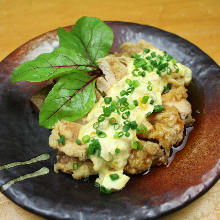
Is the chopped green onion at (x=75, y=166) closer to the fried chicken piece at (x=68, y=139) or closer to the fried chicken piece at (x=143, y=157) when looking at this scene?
the fried chicken piece at (x=68, y=139)

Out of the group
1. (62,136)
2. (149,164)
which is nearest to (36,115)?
(62,136)

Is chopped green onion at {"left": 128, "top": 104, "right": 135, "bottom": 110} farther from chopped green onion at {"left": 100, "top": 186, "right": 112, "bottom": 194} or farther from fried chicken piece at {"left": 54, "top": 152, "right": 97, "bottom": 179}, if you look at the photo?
chopped green onion at {"left": 100, "top": 186, "right": 112, "bottom": 194}

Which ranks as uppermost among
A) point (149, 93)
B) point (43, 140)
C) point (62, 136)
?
point (149, 93)

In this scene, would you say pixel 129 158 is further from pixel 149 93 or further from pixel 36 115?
pixel 36 115

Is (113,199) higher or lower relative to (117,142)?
lower

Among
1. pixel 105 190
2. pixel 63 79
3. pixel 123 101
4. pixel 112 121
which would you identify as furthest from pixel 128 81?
pixel 105 190

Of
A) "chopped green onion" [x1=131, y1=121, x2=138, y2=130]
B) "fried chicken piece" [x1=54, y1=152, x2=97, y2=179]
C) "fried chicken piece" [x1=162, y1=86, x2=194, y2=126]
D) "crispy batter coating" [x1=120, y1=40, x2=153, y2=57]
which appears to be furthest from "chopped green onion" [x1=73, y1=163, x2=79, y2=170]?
"crispy batter coating" [x1=120, y1=40, x2=153, y2=57]

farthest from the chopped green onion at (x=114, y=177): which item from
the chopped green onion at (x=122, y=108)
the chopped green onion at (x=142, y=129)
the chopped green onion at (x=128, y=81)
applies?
the chopped green onion at (x=128, y=81)

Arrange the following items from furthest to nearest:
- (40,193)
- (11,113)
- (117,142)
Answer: (11,113) < (117,142) < (40,193)
